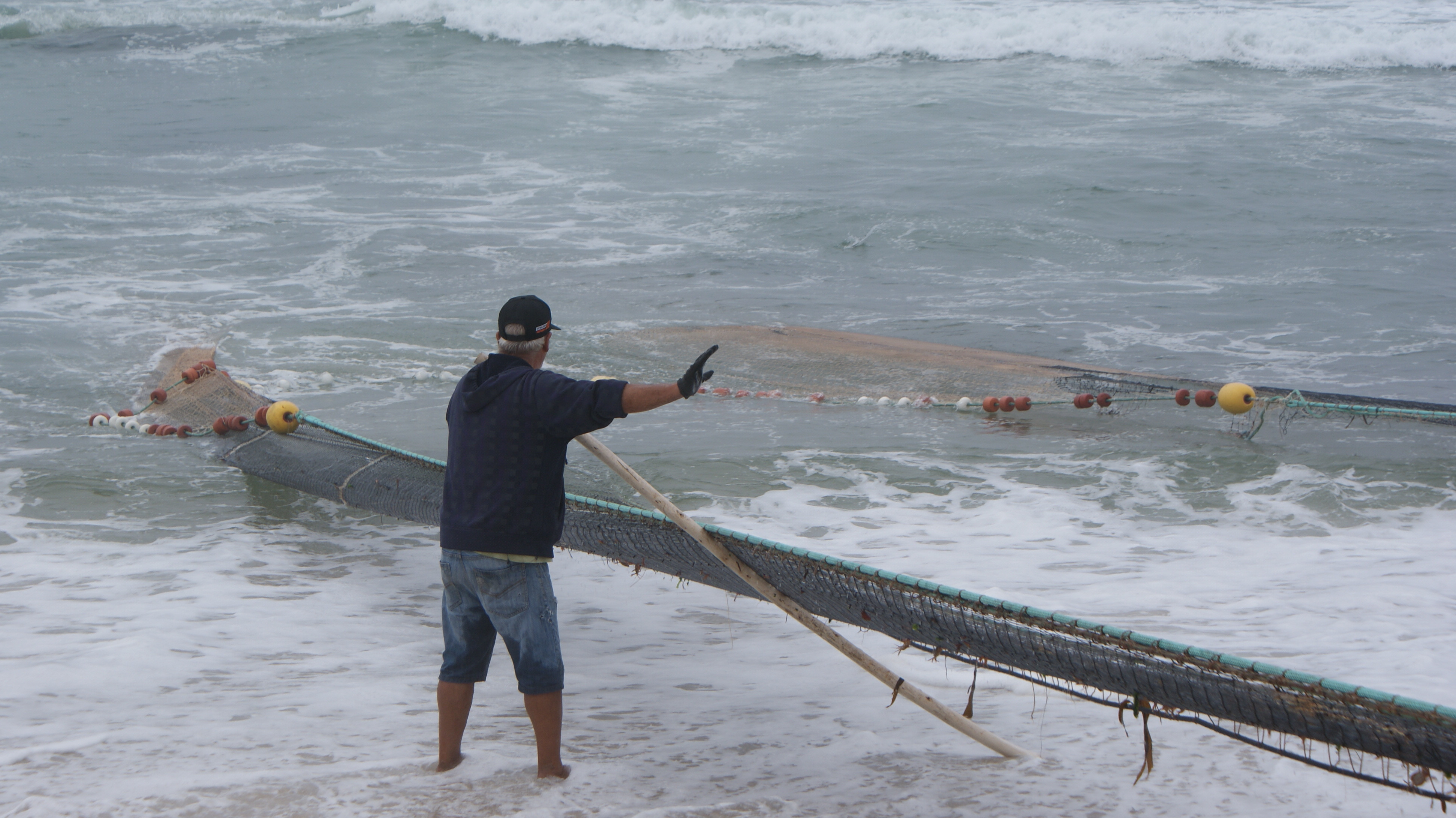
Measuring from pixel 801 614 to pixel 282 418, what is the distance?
12.0 ft

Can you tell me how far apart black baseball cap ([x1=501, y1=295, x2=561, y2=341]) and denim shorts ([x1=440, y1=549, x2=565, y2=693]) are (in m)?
0.58

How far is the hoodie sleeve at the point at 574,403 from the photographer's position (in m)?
2.79

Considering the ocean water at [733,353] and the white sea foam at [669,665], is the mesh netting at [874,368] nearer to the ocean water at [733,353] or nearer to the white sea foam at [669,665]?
the ocean water at [733,353]

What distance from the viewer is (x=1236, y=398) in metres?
6.52

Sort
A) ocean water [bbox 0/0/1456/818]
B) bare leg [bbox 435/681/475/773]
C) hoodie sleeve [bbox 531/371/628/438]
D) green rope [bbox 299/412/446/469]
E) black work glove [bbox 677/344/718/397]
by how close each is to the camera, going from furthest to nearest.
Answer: green rope [bbox 299/412/446/469], ocean water [bbox 0/0/1456/818], bare leg [bbox 435/681/475/773], hoodie sleeve [bbox 531/371/628/438], black work glove [bbox 677/344/718/397]

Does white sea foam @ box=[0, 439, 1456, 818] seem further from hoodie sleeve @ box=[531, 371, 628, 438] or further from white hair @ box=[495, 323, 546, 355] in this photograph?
white hair @ box=[495, 323, 546, 355]

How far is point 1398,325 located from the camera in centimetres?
991

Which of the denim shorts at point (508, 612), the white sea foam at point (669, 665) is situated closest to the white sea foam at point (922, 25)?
the white sea foam at point (669, 665)

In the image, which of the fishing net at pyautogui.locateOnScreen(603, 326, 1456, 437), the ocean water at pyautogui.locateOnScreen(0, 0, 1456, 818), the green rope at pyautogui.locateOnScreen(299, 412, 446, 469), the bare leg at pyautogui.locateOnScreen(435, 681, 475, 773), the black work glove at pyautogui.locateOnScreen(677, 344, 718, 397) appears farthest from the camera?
the fishing net at pyautogui.locateOnScreen(603, 326, 1456, 437)

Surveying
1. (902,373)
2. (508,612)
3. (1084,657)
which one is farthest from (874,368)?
(508,612)

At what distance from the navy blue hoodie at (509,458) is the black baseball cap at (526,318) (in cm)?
7

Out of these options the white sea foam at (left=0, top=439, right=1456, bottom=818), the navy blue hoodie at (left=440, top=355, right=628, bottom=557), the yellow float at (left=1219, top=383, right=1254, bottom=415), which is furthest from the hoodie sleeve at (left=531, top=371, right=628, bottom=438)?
the yellow float at (left=1219, top=383, right=1254, bottom=415)

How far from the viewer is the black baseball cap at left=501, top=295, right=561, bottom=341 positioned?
303 cm

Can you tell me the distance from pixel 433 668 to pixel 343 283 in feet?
25.7
